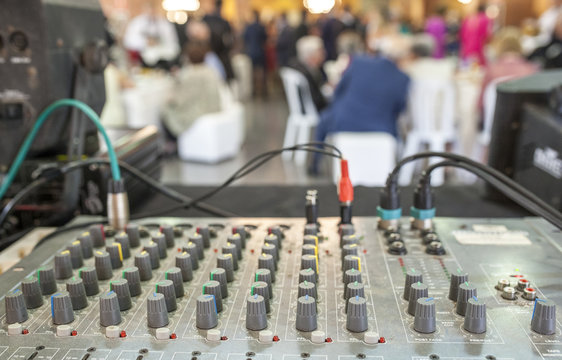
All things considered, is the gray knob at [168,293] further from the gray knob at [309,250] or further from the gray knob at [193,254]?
the gray knob at [309,250]

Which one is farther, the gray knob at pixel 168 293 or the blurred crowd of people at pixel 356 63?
the blurred crowd of people at pixel 356 63

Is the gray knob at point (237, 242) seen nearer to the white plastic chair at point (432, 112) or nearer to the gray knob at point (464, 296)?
the gray knob at point (464, 296)

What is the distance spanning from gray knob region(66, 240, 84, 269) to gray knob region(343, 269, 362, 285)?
0.44 meters

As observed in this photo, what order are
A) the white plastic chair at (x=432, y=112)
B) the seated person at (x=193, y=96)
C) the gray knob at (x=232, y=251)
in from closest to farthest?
the gray knob at (x=232, y=251) → the white plastic chair at (x=432, y=112) → the seated person at (x=193, y=96)

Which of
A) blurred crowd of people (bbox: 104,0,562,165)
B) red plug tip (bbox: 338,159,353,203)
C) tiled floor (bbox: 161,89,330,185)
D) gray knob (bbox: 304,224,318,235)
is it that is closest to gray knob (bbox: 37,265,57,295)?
gray knob (bbox: 304,224,318,235)

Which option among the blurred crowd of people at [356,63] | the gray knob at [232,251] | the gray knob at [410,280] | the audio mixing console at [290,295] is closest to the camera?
the audio mixing console at [290,295]

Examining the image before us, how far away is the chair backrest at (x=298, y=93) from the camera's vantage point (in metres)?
4.97

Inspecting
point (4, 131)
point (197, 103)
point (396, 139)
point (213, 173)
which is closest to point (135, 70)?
point (197, 103)

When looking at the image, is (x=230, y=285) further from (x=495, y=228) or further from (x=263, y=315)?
(x=495, y=228)

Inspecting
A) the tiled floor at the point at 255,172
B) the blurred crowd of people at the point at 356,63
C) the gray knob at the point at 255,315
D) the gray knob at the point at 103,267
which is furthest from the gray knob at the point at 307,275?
Answer: the blurred crowd of people at the point at 356,63

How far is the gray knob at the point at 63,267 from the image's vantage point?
32.2 inches

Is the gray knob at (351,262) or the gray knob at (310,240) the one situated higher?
the gray knob at (310,240)

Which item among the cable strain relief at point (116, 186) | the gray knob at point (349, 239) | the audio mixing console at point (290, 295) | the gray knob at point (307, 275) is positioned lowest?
the audio mixing console at point (290, 295)

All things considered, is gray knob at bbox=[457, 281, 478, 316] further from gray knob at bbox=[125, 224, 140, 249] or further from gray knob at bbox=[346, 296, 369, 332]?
gray knob at bbox=[125, 224, 140, 249]
